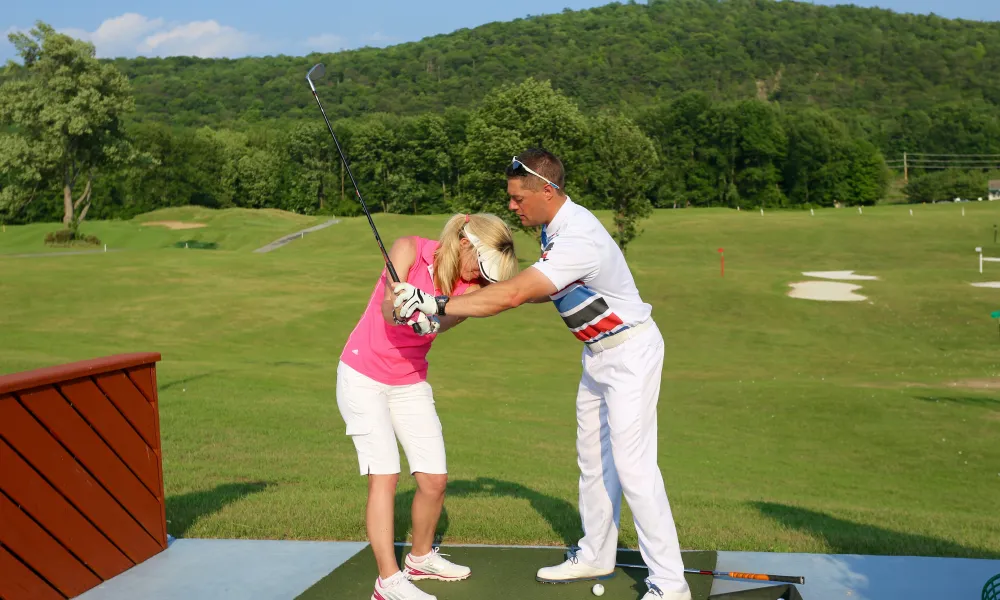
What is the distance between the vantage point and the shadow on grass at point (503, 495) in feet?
22.6

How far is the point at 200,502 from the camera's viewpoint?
308 inches

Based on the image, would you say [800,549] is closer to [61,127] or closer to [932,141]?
[61,127]

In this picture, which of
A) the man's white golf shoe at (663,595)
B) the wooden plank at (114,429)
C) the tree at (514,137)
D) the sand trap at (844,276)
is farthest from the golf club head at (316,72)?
the tree at (514,137)

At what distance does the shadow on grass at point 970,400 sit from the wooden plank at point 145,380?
15.2 meters

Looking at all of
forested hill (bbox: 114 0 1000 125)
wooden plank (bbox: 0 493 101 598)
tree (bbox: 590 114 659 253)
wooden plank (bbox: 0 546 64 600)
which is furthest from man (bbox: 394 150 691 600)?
forested hill (bbox: 114 0 1000 125)

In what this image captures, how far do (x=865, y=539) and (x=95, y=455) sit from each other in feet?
16.8

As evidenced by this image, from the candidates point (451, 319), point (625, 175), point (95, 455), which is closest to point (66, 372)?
point (95, 455)

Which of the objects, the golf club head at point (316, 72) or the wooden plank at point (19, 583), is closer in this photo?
the wooden plank at point (19, 583)

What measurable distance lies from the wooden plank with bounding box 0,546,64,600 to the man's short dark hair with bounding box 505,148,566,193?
3235mm

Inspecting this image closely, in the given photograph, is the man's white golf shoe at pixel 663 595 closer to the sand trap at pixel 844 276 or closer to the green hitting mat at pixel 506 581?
the green hitting mat at pixel 506 581

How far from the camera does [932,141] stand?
436 feet

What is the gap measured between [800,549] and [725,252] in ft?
174

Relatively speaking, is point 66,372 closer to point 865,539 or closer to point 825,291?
point 865,539

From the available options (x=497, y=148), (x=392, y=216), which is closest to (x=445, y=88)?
(x=392, y=216)
